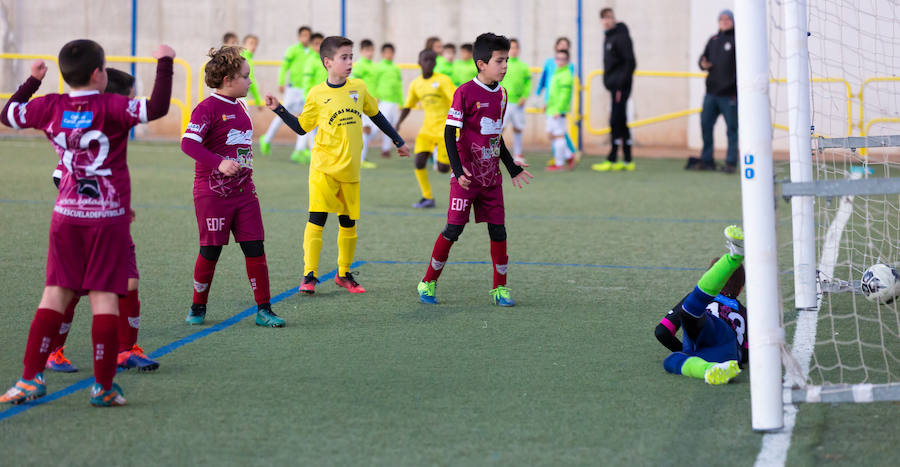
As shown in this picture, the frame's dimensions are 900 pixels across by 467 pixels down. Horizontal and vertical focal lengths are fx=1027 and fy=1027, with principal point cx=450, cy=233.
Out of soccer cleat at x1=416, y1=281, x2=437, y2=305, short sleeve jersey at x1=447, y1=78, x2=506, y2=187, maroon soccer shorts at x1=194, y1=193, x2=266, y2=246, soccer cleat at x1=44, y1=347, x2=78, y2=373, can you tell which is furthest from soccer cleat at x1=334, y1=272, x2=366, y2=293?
soccer cleat at x1=44, y1=347, x2=78, y2=373

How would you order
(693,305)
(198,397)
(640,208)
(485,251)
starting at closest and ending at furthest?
(198,397) → (693,305) → (485,251) → (640,208)

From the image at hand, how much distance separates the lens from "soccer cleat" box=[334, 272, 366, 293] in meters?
6.88

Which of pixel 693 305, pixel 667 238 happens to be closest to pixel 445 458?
pixel 693 305

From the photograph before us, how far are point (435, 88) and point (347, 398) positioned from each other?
839cm

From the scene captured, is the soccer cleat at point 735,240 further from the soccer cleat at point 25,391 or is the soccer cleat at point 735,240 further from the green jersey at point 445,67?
the green jersey at point 445,67

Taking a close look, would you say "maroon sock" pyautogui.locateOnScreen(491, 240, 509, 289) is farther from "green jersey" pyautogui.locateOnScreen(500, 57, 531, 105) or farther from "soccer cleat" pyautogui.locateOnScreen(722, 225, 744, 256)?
"green jersey" pyautogui.locateOnScreen(500, 57, 531, 105)

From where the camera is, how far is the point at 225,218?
225 inches

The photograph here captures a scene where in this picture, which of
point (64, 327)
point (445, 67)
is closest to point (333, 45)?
point (64, 327)

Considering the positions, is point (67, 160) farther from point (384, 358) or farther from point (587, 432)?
point (587, 432)

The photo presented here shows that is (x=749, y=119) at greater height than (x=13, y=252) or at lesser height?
greater

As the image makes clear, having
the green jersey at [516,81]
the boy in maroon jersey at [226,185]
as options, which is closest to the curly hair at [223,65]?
the boy in maroon jersey at [226,185]

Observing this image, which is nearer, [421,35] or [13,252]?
[13,252]

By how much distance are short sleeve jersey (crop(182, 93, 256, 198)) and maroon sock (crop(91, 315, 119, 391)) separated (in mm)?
1504

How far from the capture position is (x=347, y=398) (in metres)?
4.40
